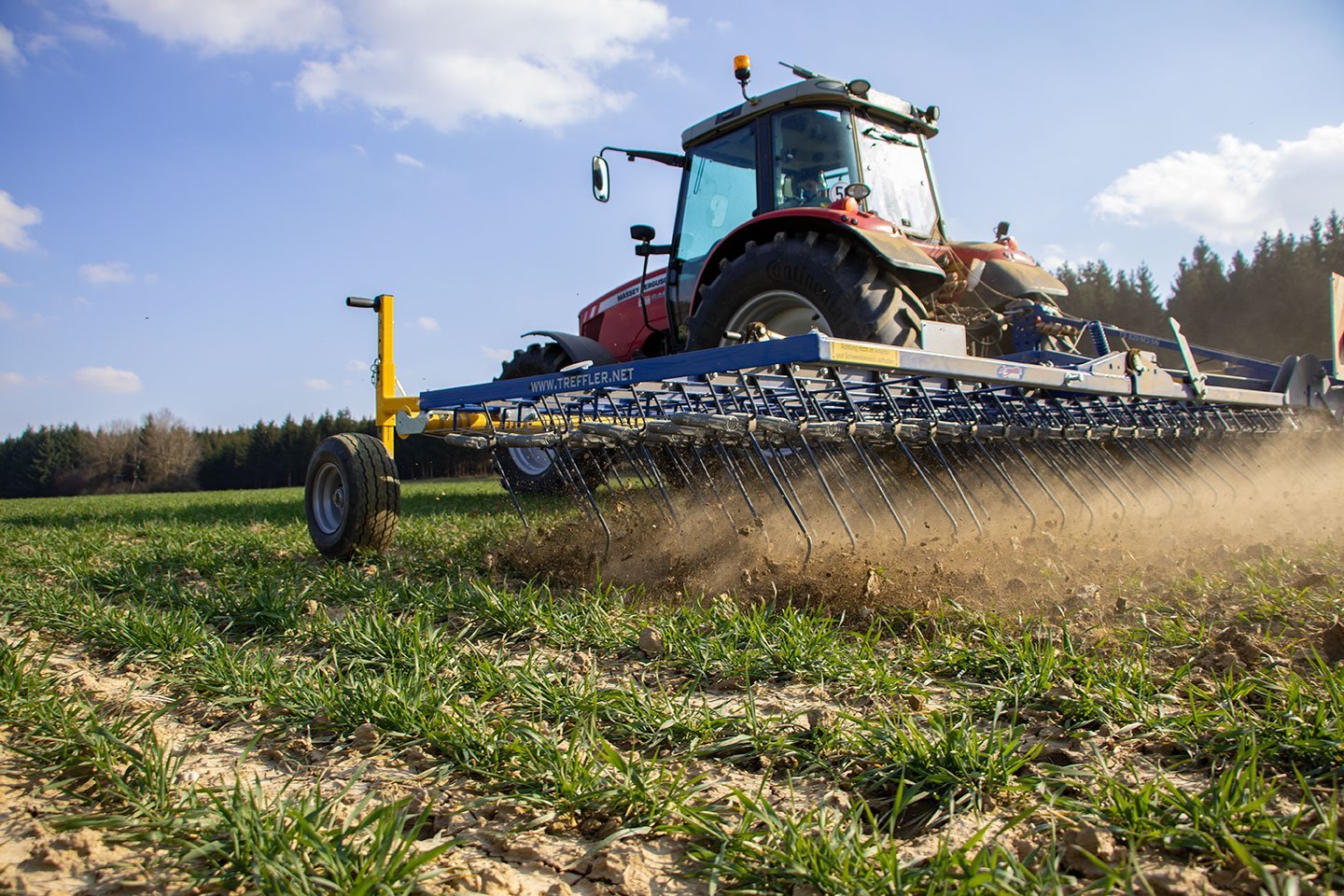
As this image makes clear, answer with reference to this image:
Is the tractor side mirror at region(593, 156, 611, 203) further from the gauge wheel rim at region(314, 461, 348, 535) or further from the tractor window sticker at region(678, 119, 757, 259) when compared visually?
the gauge wheel rim at region(314, 461, 348, 535)

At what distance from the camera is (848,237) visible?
4109 millimetres

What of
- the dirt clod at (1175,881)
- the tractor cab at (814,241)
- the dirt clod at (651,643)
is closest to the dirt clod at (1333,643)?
the dirt clod at (1175,881)

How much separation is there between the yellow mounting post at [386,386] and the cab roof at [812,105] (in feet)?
7.41

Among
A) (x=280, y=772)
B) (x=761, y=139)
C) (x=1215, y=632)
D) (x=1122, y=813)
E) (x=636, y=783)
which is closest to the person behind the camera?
(x=1122, y=813)

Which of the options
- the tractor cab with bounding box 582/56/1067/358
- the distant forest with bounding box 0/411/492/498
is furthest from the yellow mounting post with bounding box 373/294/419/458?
the distant forest with bounding box 0/411/492/498

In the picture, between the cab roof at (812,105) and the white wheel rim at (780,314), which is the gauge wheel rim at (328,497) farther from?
the cab roof at (812,105)

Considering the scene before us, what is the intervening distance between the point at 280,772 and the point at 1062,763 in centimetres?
147

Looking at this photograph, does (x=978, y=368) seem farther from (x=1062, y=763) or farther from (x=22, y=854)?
(x=22, y=854)

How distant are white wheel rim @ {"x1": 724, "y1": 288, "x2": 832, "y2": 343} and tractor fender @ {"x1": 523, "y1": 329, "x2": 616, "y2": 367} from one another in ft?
6.51

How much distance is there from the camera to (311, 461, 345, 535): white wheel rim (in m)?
4.27

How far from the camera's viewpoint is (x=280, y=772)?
1665mm

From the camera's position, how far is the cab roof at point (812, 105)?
491cm

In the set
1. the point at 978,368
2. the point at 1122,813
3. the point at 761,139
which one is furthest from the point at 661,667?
the point at 761,139

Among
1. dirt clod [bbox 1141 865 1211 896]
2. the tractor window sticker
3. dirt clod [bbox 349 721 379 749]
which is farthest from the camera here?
the tractor window sticker
